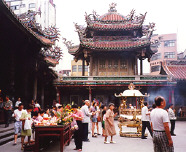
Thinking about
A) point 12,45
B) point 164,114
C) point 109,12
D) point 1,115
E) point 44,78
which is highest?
point 109,12

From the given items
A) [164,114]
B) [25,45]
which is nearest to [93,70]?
[25,45]

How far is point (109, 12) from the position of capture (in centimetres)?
2620

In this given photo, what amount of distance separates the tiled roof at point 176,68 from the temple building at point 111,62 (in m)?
1.69

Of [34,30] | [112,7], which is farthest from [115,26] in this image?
[34,30]

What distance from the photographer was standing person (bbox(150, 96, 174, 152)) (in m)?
4.35

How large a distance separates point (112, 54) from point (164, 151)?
1922 centimetres

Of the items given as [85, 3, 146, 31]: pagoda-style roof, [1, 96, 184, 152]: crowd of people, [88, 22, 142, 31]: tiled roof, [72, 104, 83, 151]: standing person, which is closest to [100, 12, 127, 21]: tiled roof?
[85, 3, 146, 31]: pagoda-style roof

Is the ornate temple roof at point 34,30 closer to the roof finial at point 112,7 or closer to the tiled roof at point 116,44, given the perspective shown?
the tiled roof at point 116,44

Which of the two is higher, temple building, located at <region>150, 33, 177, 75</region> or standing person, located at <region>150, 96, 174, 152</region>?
temple building, located at <region>150, 33, 177, 75</region>

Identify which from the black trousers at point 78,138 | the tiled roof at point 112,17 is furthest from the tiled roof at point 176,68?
the black trousers at point 78,138

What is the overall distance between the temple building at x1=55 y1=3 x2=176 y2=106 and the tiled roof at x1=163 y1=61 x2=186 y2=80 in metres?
1.69

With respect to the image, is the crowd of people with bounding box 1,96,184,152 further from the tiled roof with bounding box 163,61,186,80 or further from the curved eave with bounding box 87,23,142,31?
the curved eave with bounding box 87,23,142,31

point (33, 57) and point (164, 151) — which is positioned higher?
point (33, 57)

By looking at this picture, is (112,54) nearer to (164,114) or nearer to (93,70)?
(93,70)
